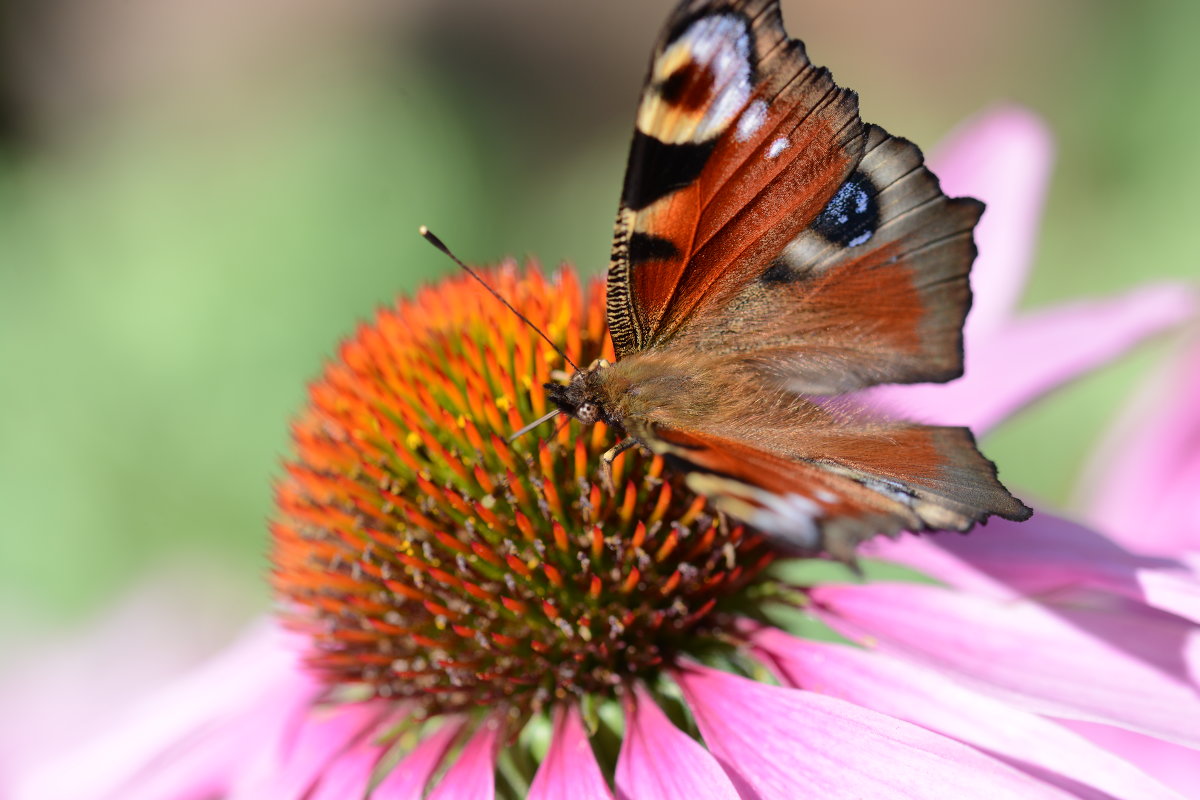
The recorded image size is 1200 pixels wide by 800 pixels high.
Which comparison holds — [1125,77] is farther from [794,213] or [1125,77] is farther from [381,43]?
[794,213]

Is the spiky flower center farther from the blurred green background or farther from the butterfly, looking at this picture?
the blurred green background

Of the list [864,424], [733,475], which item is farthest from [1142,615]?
[733,475]

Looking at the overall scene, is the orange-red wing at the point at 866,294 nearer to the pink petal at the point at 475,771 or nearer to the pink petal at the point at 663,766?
the pink petal at the point at 663,766

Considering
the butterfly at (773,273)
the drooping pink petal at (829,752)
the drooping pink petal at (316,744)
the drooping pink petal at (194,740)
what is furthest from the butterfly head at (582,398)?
the drooping pink petal at (194,740)

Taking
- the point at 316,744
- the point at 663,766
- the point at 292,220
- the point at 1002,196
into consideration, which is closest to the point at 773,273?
the point at 663,766

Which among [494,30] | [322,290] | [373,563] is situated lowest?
[373,563]

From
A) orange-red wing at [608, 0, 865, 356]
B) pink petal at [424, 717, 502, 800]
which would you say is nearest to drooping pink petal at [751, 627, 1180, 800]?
pink petal at [424, 717, 502, 800]
